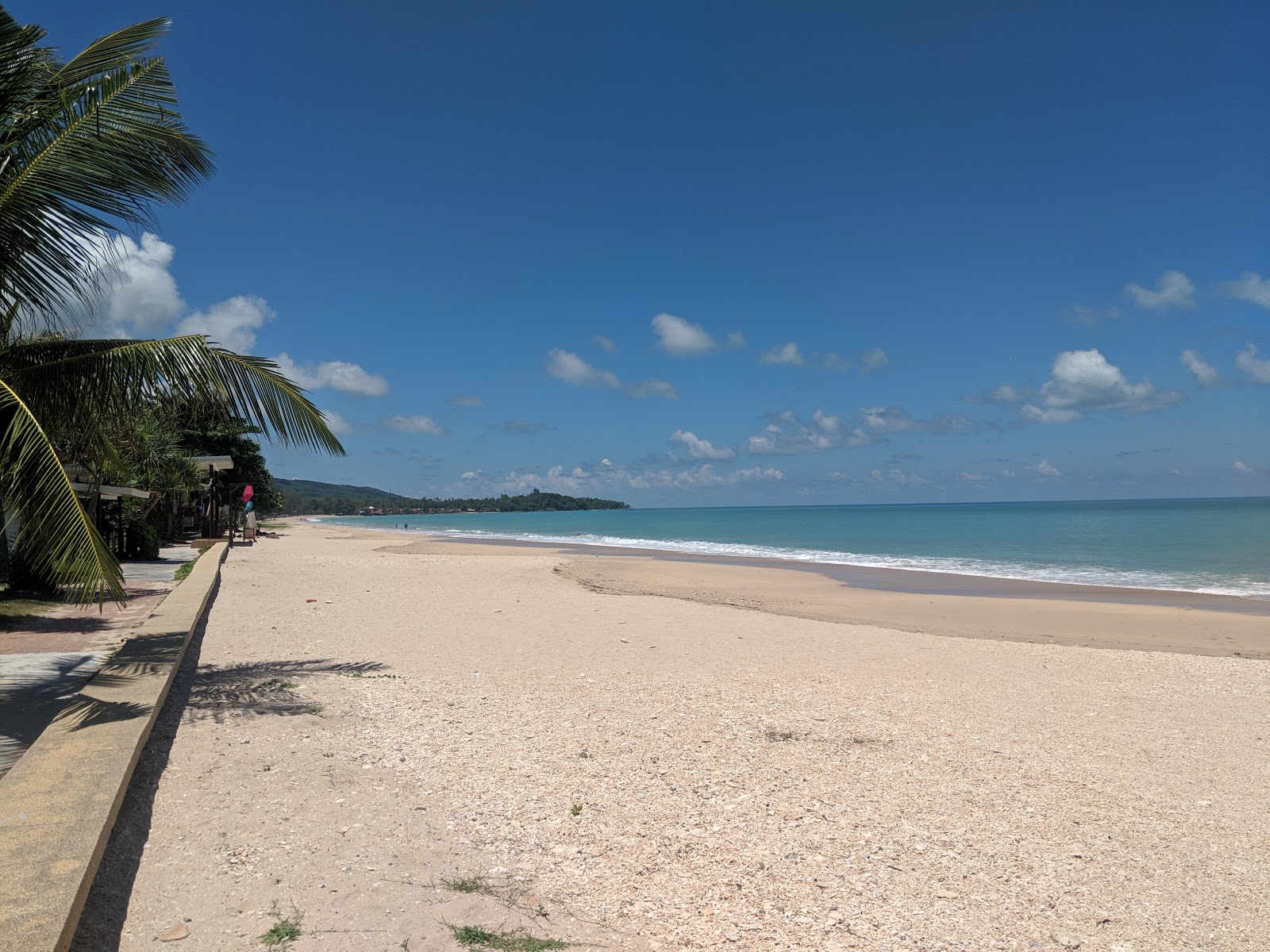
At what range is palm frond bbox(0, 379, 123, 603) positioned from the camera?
4.75m

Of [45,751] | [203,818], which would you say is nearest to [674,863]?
[203,818]

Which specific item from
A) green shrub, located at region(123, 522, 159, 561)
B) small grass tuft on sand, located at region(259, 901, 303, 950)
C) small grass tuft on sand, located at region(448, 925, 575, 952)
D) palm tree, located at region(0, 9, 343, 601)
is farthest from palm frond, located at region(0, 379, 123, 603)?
green shrub, located at region(123, 522, 159, 561)

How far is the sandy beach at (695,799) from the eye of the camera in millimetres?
3061

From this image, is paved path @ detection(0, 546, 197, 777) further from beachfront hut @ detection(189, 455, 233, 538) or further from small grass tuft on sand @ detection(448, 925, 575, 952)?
beachfront hut @ detection(189, 455, 233, 538)

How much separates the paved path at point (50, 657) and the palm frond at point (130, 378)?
1.77 m

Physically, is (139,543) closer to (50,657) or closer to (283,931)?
(50,657)

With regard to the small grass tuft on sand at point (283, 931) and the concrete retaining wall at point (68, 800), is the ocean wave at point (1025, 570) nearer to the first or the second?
the small grass tuft on sand at point (283, 931)

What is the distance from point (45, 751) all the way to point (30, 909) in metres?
1.81

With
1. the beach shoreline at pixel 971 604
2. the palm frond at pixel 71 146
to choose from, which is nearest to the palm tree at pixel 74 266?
the palm frond at pixel 71 146

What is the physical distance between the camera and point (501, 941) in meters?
2.85

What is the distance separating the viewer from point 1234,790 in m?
4.49

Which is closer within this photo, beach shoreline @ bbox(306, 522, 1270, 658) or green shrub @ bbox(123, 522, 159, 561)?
beach shoreline @ bbox(306, 522, 1270, 658)

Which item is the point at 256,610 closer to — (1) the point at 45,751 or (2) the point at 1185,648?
(1) the point at 45,751

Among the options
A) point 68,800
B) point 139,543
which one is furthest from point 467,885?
point 139,543
